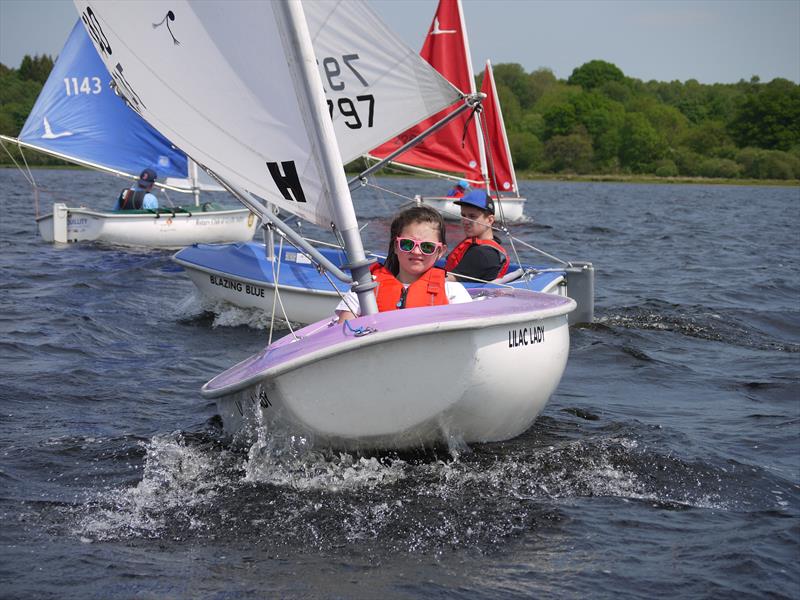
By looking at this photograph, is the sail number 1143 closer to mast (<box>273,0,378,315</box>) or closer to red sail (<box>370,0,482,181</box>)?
red sail (<box>370,0,482,181</box>)

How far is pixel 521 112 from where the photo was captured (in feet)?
397

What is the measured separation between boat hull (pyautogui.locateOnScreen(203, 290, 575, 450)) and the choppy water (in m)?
0.19

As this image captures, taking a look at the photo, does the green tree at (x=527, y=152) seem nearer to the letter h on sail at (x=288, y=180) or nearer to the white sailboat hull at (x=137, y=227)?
the white sailboat hull at (x=137, y=227)

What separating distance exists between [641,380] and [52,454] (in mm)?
4520

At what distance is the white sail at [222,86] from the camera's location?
16.5ft

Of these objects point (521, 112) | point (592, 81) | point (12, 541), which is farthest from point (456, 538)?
point (592, 81)

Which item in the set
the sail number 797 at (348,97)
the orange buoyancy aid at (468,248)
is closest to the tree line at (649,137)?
the orange buoyancy aid at (468,248)

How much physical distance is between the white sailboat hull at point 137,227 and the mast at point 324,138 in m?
Result: 12.6

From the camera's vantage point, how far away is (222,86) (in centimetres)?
523

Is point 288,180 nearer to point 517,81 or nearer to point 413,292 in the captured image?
point 413,292

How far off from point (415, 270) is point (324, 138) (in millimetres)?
911

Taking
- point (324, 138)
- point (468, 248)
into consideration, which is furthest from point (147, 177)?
point (324, 138)

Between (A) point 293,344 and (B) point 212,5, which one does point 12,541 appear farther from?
(B) point 212,5

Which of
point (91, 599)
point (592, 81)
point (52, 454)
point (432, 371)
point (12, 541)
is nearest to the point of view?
point (91, 599)
